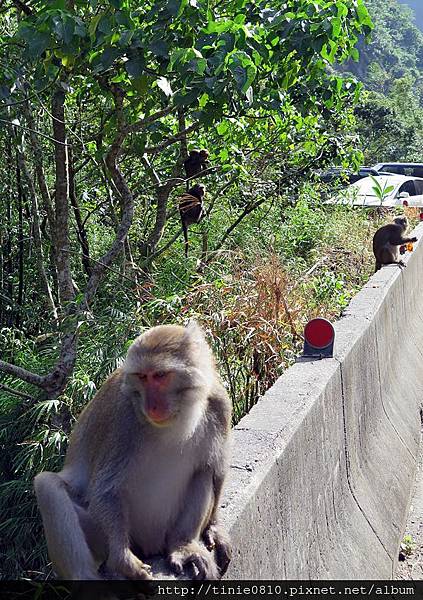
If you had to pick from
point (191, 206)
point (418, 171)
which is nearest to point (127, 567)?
point (191, 206)

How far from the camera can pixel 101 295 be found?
745 centimetres

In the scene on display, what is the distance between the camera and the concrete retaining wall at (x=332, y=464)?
2904 mm

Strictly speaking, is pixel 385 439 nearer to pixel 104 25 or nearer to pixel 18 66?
pixel 104 25

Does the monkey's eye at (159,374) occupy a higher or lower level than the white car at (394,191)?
higher

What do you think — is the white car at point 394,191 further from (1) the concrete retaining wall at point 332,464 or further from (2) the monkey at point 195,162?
(1) the concrete retaining wall at point 332,464

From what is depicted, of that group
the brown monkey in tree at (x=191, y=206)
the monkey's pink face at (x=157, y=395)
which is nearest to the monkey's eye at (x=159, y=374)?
the monkey's pink face at (x=157, y=395)

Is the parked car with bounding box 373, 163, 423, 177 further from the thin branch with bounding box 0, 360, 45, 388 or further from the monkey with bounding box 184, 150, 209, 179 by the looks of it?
the thin branch with bounding box 0, 360, 45, 388

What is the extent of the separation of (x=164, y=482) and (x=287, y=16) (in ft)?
13.0

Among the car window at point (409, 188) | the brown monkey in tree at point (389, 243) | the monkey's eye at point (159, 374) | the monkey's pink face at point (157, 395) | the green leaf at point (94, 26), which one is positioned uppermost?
the green leaf at point (94, 26)

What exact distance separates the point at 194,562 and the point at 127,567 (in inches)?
8.4

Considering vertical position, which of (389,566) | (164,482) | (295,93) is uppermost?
(295,93)

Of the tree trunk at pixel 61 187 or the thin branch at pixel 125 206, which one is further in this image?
the tree trunk at pixel 61 187

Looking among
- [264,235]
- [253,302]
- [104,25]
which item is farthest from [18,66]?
[264,235]

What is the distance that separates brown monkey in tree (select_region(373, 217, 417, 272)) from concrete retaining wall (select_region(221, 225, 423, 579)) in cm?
250
